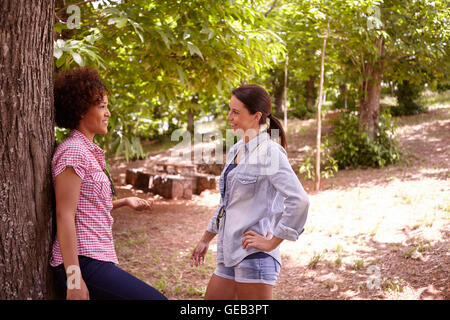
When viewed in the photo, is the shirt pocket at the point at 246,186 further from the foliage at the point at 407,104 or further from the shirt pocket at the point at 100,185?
the foliage at the point at 407,104

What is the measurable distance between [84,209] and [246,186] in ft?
2.67

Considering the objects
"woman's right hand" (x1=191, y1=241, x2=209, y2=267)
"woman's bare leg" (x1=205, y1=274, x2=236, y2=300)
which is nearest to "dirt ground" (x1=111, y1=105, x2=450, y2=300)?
"woman's right hand" (x1=191, y1=241, x2=209, y2=267)

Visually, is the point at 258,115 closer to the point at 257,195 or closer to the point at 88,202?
the point at 257,195

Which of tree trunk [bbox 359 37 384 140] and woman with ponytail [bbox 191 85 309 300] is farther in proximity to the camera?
tree trunk [bbox 359 37 384 140]

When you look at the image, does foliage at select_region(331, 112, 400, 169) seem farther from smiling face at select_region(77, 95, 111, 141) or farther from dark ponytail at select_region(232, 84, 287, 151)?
smiling face at select_region(77, 95, 111, 141)

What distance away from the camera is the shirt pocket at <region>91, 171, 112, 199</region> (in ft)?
6.09

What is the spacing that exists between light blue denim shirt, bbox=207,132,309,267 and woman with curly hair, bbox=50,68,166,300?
0.49m

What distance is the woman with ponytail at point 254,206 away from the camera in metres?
1.99

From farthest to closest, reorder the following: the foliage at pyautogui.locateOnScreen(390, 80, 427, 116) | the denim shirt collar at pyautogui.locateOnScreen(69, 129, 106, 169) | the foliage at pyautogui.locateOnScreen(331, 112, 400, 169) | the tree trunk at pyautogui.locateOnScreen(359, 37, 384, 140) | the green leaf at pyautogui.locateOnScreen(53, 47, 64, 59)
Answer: the foliage at pyautogui.locateOnScreen(390, 80, 427, 116) < the tree trunk at pyautogui.locateOnScreen(359, 37, 384, 140) < the foliage at pyautogui.locateOnScreen(331, 112, 400, 169) < the green leaf at pyautogui.locateOnScreen(53, 47, 64, 59) < the denim shirt collar at pyautogui.locateOnScreen(69, 129, 106, 169)

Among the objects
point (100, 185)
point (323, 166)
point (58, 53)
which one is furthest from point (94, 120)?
point (323, 166)

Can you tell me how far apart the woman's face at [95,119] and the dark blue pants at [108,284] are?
624 millimetres

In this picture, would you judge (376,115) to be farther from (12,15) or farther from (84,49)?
(12,15)

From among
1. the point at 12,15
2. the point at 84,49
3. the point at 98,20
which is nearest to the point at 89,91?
the point at 12,15

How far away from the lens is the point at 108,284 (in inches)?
70.1
